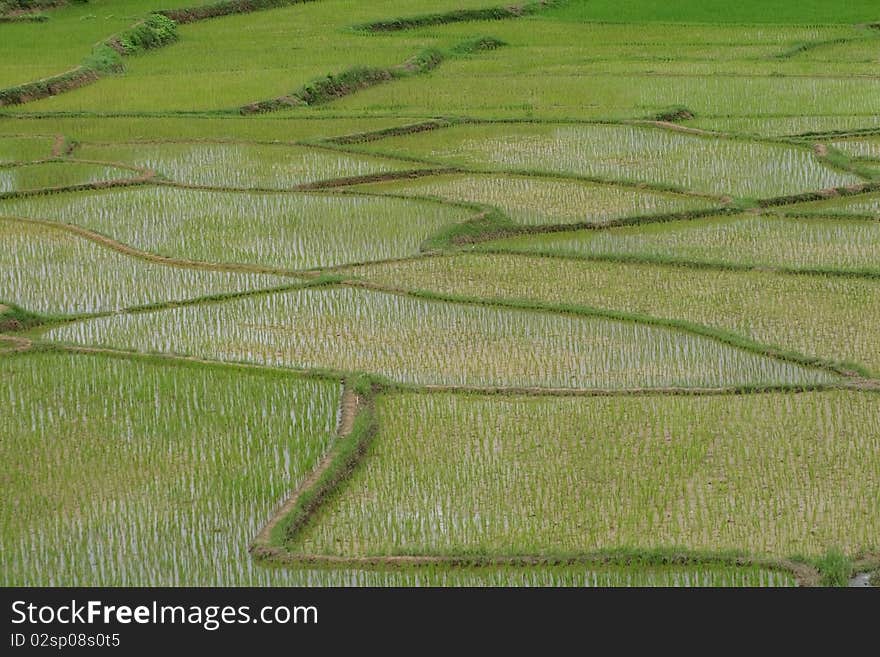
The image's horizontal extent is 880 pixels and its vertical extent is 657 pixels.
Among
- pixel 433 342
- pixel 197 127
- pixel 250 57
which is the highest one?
pixel 250 57

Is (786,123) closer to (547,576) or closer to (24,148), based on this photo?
(24,148)

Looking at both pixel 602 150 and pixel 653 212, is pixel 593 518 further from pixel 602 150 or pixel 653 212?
pixel 602 150

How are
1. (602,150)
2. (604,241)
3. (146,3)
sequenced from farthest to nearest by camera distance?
(146,3) < (602,150) < (604,241)

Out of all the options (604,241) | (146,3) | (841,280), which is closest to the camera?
(841,280)

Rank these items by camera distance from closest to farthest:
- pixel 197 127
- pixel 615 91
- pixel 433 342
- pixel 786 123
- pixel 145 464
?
1. pixel 145 464
2. pixel 433 342
3. pixel 786 123
4. pixel 197 127
5. pixel 615 91

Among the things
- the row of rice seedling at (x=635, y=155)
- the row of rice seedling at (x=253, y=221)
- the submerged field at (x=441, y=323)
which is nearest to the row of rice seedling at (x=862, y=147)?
the submerged field at (x=441, y=323)

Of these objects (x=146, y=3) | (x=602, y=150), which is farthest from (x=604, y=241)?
(x=146, y=3)

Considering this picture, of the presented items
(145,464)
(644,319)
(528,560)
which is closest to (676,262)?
(644,319)
